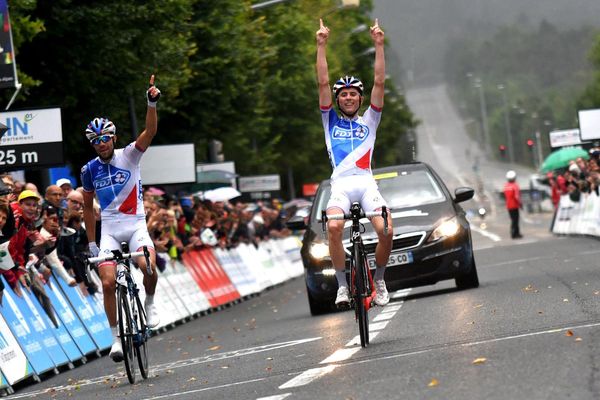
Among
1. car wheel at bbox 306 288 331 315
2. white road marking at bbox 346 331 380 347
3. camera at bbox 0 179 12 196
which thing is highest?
camera at bbox 0 179 12 196

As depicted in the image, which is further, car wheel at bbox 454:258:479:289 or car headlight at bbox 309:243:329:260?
car wheel at bbox 454:258:479:289

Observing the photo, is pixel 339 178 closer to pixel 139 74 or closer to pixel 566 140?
pixel 139 74

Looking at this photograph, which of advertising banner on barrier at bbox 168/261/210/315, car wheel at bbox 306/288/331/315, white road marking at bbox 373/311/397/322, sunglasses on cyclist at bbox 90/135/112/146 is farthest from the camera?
advertising banner on barrier at bbox 168/261/210/315

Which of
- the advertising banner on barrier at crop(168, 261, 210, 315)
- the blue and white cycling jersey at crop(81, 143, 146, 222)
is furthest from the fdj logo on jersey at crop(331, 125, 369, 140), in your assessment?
the advertising banner on barrier at crop(168, 261, 210, 315)

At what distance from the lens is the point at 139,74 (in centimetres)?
3192

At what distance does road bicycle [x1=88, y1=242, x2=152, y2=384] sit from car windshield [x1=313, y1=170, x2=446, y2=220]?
246 inches

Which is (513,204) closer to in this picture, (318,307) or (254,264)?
(254,264)

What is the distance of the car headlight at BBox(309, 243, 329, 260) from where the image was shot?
61.0 ft

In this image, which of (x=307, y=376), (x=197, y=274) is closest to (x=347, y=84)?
(x=307, y=376)

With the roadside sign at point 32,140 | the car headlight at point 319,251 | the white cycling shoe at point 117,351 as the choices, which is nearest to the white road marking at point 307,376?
the white cycling shoe at point 117,351

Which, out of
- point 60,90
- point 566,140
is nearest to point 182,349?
point 60,90

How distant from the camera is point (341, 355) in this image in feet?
40.2

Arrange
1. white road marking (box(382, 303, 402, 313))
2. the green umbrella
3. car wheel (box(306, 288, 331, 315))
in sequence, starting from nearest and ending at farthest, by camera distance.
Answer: white road marking (box(382, 303, 402, 313)) < car wheel (box(306, 288, 331, 315)) < the green umbrella

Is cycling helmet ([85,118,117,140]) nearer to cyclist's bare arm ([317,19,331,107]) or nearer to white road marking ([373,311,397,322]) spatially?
cyclist's bare arm ([317,19,331,107])
